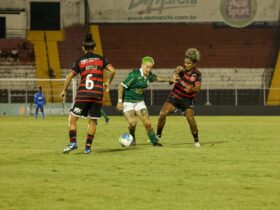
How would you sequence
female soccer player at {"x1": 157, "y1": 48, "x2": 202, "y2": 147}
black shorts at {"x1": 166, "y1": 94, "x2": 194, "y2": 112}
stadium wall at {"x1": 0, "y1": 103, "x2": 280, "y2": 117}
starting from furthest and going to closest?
1. stadium wall at {"x1": 0, "y1": 103, "x2": 280, "y2": 117}
2. black shorts at {"x1": 166, "y1": 94, "x2": 194, "y2": 112}
3. female soccer player at {"x1": 157, "y1": 48, "x2": 202, "y2": 147}

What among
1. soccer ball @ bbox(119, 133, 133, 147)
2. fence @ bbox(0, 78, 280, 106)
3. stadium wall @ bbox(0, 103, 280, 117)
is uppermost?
soccer ball @ bbox(119, 133, 133, 147)

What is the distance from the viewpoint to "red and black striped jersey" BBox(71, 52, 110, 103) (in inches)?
526

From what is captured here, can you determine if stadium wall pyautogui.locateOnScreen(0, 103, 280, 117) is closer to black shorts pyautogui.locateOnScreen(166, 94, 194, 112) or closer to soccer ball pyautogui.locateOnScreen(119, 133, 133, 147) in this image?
black shorts pyautogui.locateOnScreen(166, 94, 194, 112)

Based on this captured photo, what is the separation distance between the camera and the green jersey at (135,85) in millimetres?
15828

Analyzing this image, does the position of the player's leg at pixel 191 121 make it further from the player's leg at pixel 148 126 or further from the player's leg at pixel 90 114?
the player's leg at pixel 90 114

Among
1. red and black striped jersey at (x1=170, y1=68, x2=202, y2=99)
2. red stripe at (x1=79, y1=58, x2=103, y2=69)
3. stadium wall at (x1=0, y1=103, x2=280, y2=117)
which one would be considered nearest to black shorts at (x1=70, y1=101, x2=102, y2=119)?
red stripe at (x1=79, y1=58, x2=103, y2=69)

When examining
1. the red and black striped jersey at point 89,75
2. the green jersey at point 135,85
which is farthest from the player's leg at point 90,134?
the green jersey at point 135,85

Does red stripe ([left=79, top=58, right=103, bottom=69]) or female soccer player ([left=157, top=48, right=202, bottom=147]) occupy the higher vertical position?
red stripe ([left=79, top=58, right=103, bottom=69])

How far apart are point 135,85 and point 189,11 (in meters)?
31.9

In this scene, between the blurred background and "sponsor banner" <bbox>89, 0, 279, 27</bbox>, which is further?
"sponsor banner" <bbox>89, 0, 279, 27</bbox>

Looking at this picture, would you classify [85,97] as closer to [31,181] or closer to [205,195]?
[31,181]

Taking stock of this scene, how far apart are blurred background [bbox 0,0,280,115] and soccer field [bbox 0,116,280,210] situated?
95.6ft

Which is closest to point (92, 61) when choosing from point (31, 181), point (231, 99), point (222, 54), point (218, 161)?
point (218, 161)

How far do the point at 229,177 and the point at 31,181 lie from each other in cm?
261
